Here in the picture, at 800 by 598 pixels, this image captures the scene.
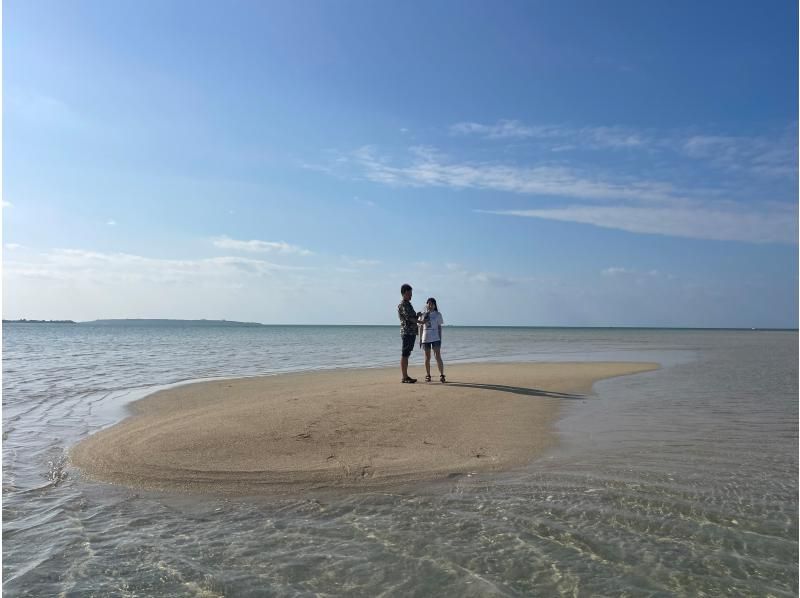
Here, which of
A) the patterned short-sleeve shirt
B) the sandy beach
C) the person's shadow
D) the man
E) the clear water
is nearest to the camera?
the clear water

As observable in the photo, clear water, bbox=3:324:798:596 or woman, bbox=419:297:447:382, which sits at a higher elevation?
woman, bbox=419:297:447:382

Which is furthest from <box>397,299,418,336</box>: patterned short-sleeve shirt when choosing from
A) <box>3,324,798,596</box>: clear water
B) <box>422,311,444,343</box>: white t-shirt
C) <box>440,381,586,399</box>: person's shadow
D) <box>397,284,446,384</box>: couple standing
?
<box>3,324,798,596</box>: clear water

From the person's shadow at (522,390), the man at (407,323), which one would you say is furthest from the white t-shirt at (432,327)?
the person's shadow at (522,390)

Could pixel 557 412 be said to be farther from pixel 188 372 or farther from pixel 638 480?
pixel 188 372

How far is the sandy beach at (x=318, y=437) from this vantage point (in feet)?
19.8

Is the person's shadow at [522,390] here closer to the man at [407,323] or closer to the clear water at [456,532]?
the man at [407,323]

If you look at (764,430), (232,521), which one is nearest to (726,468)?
(764,430)

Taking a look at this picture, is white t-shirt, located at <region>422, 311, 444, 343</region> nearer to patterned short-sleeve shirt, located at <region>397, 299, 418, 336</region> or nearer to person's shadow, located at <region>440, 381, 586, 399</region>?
patterned short-sleeve shirt, located at <region>397, 299, 418, 336</region>

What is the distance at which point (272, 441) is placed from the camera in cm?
745

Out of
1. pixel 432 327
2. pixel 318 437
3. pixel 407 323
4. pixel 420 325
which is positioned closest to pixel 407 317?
pixel 407 323

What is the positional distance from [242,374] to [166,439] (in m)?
10.4

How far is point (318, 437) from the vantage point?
7715mm

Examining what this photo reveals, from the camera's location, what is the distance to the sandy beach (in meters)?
6.03

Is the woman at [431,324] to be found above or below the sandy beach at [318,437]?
above
